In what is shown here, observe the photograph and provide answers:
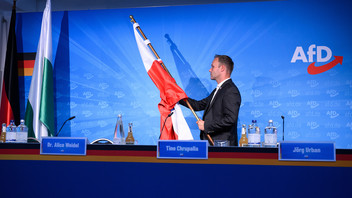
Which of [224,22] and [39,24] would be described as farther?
[39,24]

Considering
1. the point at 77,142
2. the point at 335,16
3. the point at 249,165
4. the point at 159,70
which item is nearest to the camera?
the point at 249,165

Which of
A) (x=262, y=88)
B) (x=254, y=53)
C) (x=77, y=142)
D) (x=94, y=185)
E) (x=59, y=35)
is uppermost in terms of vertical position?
(x=59, y=35)

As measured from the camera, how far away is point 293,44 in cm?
426

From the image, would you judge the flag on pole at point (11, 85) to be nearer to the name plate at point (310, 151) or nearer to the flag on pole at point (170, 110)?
the flag on pole at point (170, 110)

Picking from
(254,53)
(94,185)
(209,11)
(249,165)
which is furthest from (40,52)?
(249,165)

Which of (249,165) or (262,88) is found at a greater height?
(262,88)

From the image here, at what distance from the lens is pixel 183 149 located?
6.42 ft

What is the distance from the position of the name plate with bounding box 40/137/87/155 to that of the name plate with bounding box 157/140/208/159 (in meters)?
0.44

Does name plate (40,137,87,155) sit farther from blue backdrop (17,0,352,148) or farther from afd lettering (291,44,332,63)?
afd lettering (291,44,332,63)

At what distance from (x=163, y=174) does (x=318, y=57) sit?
2.95m

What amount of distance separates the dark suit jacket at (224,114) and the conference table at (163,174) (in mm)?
1007

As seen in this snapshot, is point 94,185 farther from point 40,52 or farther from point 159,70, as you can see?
point 40,52

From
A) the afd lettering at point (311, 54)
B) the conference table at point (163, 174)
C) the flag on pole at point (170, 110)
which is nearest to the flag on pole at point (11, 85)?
the flag on pole at point (170, 110)

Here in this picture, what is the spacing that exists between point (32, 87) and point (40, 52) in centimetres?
43
